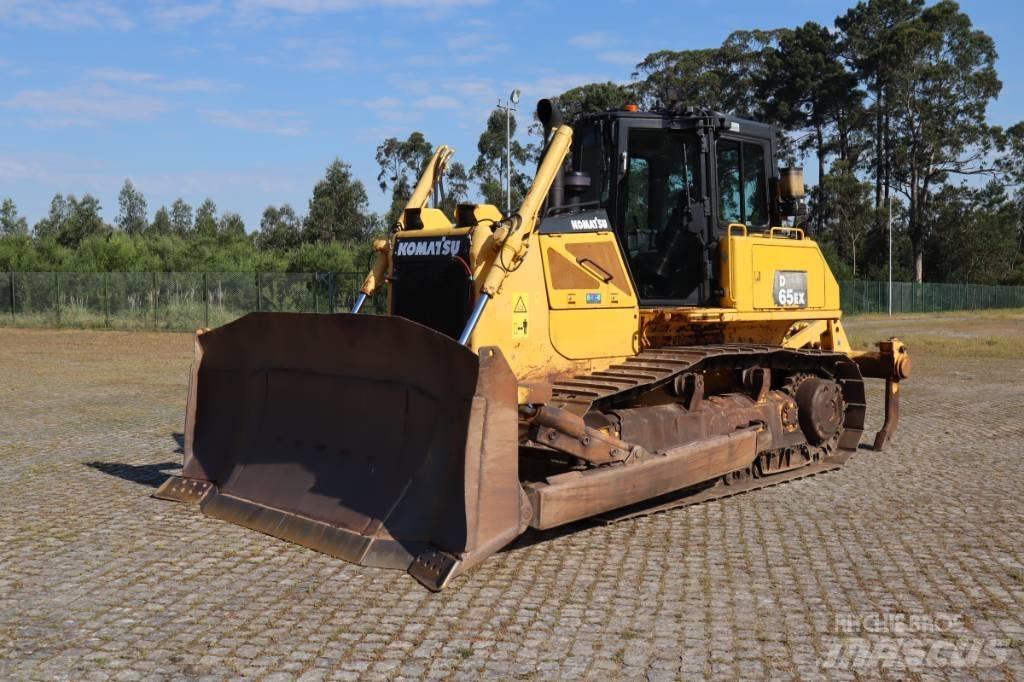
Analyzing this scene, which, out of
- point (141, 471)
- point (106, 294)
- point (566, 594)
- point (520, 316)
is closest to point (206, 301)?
point (106, 294)

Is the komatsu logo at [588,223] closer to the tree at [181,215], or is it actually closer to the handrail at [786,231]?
the handrail at [786,231]

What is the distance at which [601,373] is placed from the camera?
7512mm

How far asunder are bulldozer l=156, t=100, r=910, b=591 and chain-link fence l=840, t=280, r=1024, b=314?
44.7m

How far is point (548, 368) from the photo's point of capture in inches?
287

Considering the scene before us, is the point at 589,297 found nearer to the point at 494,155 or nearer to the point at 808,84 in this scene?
the point at 494,155

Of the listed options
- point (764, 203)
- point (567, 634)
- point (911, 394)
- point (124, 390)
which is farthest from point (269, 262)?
point (567, 634)

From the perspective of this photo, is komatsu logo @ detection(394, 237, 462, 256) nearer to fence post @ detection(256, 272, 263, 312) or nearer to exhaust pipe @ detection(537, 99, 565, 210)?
exhaust pipe @ detection(537, 99, 565, 210)

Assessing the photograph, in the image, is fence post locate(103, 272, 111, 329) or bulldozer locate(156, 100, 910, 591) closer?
bulldozer locate(156, 100, 910, 591)

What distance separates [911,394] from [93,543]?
40.9 ft

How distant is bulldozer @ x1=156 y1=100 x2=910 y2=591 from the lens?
593cm

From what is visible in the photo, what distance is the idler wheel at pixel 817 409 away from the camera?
9305 millimetres

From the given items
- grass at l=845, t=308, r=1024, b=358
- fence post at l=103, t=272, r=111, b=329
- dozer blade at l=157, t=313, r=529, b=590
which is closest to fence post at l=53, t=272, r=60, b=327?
fence post at l=103, t=272, r=111, b=329

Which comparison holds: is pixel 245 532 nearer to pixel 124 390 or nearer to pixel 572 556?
pixel 572 556

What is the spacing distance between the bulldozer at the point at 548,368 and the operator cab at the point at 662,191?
0.02 metres
